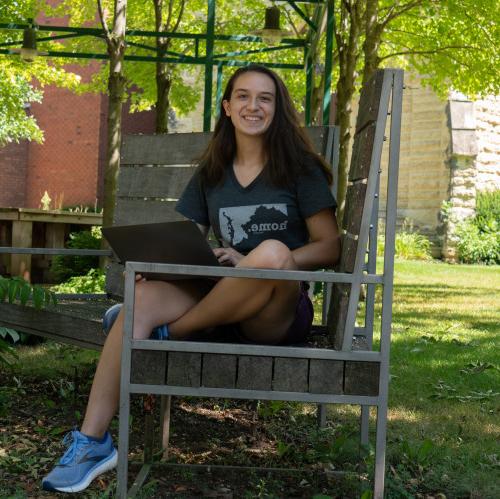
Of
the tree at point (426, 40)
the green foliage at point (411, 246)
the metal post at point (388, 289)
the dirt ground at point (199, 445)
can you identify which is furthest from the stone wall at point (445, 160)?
the metal post at point (388, 289)

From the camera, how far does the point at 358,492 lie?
3.50 meters

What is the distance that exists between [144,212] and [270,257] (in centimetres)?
235

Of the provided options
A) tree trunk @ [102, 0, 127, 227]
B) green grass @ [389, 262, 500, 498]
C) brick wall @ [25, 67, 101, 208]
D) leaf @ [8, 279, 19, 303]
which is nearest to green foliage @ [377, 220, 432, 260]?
green grass @ [389, 262, 500, 498]

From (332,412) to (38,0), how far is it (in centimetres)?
1195

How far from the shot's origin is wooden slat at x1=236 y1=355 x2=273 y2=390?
3.09 meters

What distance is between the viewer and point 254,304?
10.6ft

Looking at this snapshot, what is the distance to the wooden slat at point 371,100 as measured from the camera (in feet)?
10.4

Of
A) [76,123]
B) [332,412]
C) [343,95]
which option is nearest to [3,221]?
Answer: [343,95]

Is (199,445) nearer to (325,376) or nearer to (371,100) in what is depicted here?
(325,376)

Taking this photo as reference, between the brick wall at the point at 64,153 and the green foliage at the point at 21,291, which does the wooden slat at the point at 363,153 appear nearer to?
the green foliage at the point at 21,291

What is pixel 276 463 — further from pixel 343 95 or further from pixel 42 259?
pixel 42 259

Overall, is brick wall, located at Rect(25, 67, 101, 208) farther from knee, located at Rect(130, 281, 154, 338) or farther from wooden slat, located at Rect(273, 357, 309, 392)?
wooden slat, located at Rect(273, 357, 309, 392)

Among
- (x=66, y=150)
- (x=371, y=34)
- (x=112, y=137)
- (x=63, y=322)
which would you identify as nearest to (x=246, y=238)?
(x=63, y=322)

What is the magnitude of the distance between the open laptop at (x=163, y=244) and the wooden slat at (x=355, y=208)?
0.48m
